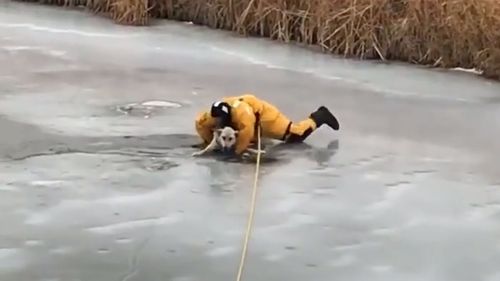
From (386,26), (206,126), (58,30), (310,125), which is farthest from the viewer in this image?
(58,30)

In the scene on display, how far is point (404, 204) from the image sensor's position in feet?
11.0

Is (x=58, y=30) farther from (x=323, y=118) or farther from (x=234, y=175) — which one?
(x=234, y=175)

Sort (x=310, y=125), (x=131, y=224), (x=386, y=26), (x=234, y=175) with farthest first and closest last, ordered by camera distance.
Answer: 1. (x=386, y=26)
2. (x=310, y=125)
3. (x=234, y=175)
4. (x=131, y=224)

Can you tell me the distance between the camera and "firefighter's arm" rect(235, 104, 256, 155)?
382 cm

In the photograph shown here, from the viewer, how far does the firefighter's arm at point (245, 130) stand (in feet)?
12.5

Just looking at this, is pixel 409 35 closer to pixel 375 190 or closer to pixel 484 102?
pixel 484 102

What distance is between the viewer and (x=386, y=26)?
6.11m

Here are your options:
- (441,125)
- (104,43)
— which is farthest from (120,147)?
(104,43)

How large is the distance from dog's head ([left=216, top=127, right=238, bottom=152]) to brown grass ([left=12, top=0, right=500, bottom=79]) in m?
2.34

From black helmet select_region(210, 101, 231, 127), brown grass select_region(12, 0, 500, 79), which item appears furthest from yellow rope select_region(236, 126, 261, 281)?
brown grass select_region(12, 0, 500, 79)

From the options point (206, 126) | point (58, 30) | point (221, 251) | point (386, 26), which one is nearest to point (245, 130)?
point (206, 126)

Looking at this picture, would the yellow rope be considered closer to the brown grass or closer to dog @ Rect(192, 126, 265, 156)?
dog @ Rect(192, 126, 265, 156)

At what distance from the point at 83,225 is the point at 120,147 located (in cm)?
89

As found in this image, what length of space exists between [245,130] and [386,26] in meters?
2.52
